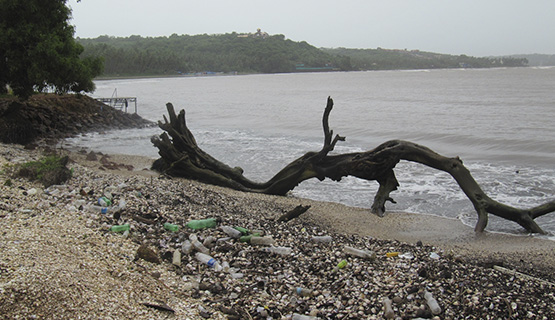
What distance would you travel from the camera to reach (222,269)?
5531 mm

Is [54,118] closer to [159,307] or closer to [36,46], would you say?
[36,46]

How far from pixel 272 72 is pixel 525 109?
157 metres

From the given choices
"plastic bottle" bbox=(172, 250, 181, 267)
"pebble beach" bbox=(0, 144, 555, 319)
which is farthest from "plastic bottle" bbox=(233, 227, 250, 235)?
"plastic bottle" bbox=(172, 250, 181, 267)

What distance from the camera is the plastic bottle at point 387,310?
4.55m

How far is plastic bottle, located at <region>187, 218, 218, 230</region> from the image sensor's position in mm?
6734

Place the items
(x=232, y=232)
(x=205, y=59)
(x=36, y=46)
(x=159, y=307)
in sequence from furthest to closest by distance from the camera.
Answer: (x=205, y=59) < (x=36, y=46) < (x=232, y=232) < (x=159, y=307)

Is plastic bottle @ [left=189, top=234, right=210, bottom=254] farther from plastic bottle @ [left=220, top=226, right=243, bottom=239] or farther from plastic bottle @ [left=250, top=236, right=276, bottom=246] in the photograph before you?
plastic bottle @ [left=250, top=236, right=276, bottom=246]

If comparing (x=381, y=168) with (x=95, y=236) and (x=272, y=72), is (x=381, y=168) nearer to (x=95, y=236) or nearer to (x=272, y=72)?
(x=95, y=236)

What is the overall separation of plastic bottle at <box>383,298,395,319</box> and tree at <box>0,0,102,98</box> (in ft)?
49.0

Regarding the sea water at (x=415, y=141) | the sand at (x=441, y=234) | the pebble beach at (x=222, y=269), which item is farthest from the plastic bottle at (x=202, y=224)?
the sea water at (x=415, y=141)

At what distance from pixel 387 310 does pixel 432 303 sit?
0.49 meters

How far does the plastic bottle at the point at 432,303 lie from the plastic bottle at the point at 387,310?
1.34 feet

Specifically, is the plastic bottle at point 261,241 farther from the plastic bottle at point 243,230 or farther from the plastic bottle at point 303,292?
the plastic bottle at point 303,292

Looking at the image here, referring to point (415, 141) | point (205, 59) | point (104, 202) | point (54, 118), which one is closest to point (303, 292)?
point (104, 202)
